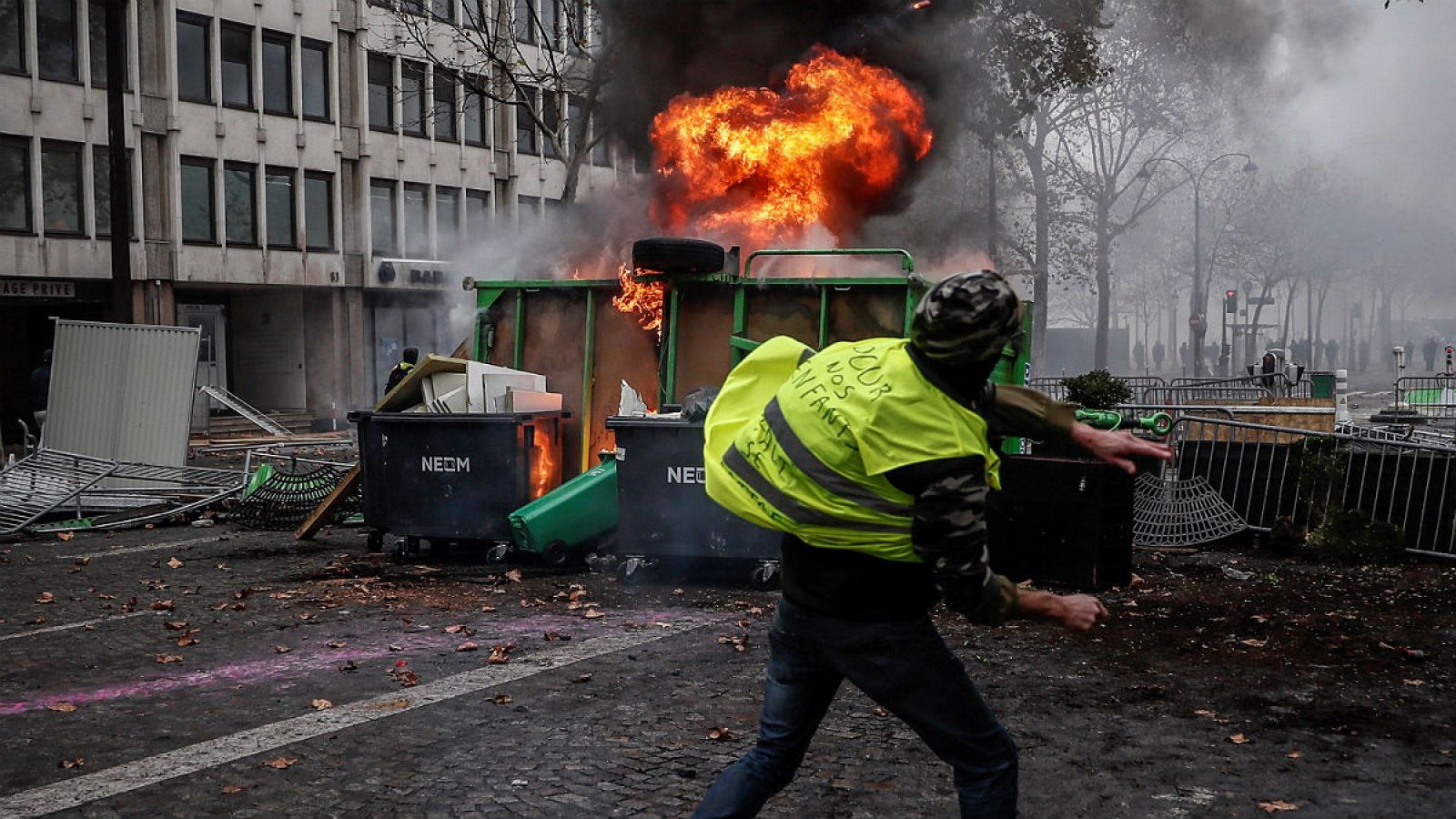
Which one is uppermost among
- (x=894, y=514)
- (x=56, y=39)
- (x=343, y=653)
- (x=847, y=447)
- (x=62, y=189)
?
(x=56, y=39)

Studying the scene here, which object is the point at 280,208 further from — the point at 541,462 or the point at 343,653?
the point at 343,653

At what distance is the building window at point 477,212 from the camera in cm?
3625

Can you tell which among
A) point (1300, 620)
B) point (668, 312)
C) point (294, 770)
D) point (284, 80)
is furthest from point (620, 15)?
point (284, 80)

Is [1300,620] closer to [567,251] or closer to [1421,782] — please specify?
[1421,782]

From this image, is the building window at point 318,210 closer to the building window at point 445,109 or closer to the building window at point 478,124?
the building window at point 445,109

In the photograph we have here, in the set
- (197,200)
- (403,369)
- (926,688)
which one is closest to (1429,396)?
(403,369)

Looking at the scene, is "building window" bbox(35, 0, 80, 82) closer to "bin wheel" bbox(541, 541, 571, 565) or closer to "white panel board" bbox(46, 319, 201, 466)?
"white panel board" bbox(46, 319, 201, 466)

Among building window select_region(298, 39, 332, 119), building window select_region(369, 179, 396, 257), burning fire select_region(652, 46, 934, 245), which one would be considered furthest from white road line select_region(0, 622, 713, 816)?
building window select_region(369, 179, 396, 257)

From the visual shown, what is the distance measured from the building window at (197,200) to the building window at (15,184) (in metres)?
3.24

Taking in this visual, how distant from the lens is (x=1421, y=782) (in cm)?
475

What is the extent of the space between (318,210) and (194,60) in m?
4.56

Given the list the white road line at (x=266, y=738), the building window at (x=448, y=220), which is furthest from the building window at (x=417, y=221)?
the white road line at (x=266, y=738)

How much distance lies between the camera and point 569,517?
942 centimetres

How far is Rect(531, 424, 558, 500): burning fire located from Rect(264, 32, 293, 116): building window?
24389mm
